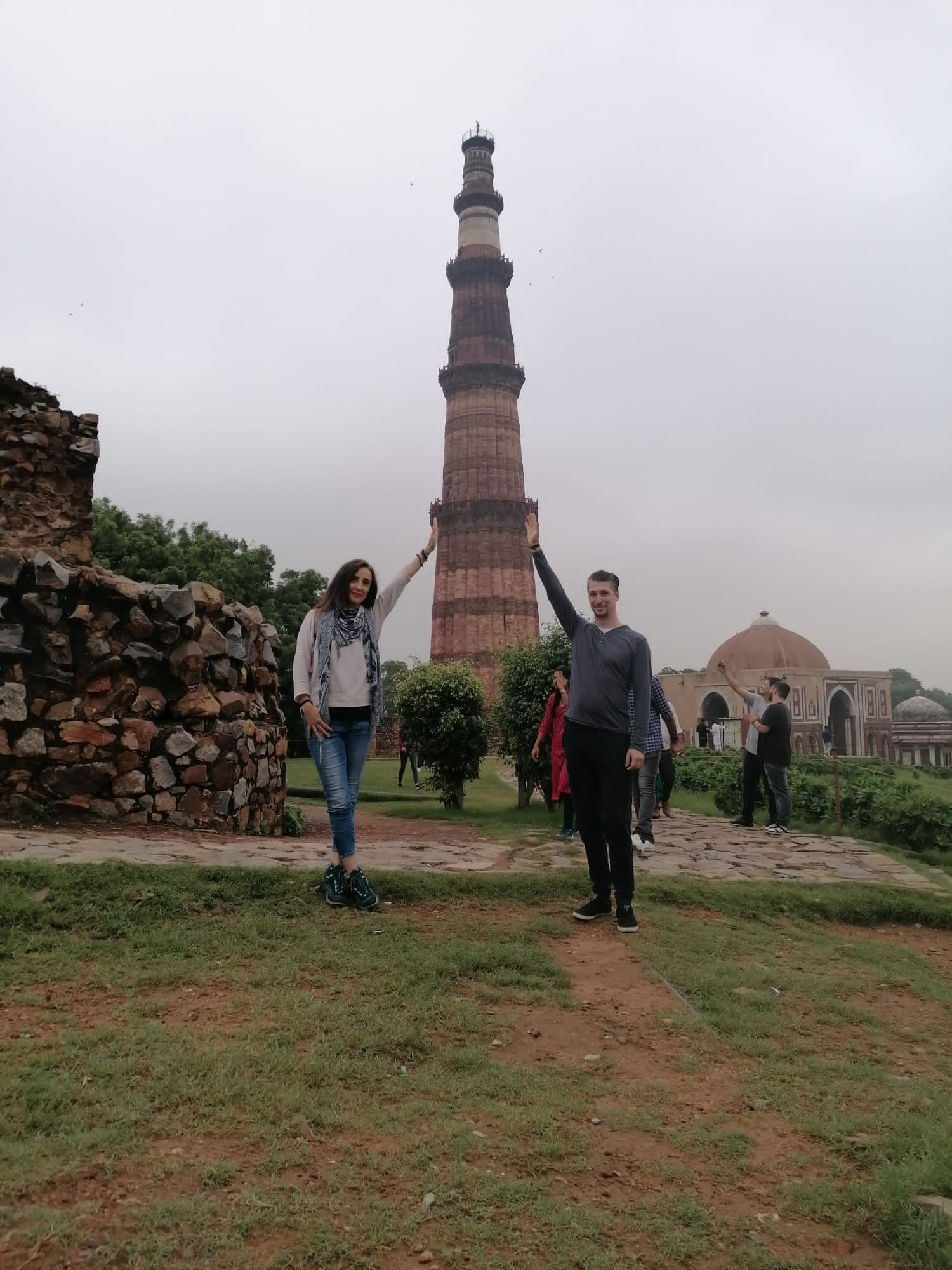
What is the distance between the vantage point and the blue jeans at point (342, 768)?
3.69 metres

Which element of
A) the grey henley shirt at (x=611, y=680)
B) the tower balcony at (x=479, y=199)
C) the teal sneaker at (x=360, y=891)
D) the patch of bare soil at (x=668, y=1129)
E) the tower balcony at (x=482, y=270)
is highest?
the tower balcony at (x=479, y=199)

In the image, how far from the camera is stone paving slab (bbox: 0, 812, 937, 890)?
13.7ft

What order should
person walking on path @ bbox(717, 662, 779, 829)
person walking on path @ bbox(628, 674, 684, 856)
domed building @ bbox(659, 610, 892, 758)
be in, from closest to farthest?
1. person walking on path @ bbox(628, 674, 684, 856)
2. person walking on path @ bbox(717, 662, 779, 829)
3. domed building @ bbox(659, 610, 892, 758)

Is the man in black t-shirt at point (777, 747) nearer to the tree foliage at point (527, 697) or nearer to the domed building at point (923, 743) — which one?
the tree foliage at point (527, 697)

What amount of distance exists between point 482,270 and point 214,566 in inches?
853

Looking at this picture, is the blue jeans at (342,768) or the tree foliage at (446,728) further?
the tree foliage at (446,728)

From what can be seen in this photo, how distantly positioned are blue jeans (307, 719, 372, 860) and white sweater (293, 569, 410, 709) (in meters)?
0.12

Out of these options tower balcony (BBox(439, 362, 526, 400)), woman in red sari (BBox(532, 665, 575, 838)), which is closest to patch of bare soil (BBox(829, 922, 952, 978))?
woman in red sari (BBox(532, 665, 575, 838))

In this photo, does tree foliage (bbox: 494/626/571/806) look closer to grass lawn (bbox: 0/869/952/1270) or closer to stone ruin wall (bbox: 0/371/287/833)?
stone ruin wall (bbox: 0/371/287/833)

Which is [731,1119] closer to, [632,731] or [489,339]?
[632,731]

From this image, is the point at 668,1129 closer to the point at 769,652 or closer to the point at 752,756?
the point at 752,756

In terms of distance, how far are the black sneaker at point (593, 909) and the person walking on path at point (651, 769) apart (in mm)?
2168

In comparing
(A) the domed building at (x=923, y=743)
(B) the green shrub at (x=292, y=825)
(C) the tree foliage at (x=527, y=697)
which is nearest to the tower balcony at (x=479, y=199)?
(A) the domed building at (x=923, y=743)

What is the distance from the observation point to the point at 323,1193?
5.51 feet
